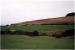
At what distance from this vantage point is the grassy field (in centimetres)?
107

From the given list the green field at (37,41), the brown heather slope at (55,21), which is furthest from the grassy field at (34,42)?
the brown heather slope at (55,21)

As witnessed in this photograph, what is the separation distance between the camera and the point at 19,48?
3.58ft

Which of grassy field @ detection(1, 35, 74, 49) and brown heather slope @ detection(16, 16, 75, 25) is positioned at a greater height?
brown heather slope @ detection(16, 16, 75, 25)

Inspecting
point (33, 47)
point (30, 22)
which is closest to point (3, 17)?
point (30, 22)

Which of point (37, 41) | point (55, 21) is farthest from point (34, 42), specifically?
point (55, 21)

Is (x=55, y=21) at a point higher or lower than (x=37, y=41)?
higher

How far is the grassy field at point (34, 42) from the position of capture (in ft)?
3.50

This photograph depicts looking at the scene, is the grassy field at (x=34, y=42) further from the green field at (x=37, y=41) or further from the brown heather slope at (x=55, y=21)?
the brown heather slope at (x=55, y=21)

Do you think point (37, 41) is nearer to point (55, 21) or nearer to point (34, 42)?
point (34, 42)

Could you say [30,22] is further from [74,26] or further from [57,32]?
[74,26]

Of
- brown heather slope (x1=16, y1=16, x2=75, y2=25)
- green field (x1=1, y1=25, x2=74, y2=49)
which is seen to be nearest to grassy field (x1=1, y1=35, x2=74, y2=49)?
green field (x1=1, y1=25, x2=74, y2=49)

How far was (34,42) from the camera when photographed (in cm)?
108

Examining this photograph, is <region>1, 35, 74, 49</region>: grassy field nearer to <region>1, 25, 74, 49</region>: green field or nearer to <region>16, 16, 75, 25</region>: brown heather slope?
<region>1, 25, 74, 49</region>: green field

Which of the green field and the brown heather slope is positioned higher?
the brown heather slope
